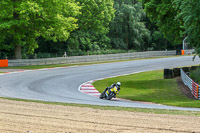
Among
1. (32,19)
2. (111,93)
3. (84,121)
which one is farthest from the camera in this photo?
(32,19)

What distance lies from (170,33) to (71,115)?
19682 mm

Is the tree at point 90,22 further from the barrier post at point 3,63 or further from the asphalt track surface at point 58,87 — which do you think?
the asphalt track surface at point 58,87

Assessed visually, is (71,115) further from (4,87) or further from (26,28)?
(26,28)

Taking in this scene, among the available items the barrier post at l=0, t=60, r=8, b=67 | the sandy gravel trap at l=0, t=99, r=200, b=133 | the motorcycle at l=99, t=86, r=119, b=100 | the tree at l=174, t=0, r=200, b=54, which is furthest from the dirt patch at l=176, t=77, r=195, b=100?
the barrier post at l=0, t=60, r=8, b=67

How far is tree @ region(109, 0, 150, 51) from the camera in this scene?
6275 cm

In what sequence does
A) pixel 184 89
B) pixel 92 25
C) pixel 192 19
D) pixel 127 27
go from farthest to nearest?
1. pixel 127 27
2. pixel 92 25
3. pixel 184 89
4. pixel 192 19

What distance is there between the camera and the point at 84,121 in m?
10.7

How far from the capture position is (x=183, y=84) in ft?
84.5

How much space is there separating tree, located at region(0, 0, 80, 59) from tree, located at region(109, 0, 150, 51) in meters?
21.8

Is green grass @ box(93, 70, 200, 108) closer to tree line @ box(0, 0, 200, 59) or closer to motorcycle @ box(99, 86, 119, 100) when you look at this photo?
motorcycle @ box(99, 86, 119, 100)

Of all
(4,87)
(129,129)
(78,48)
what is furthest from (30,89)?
(78,48)

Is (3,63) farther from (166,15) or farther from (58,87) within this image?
(166,15)

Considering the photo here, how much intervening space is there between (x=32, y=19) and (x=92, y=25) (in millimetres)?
16251

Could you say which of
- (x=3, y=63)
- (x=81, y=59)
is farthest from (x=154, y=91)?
(x=81, y=59)
